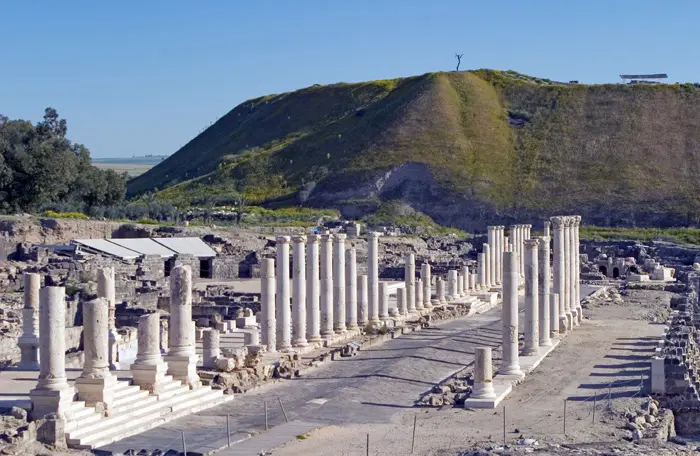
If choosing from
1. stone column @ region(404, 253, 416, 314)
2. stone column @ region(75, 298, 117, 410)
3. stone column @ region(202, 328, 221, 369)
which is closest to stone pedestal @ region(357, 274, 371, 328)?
stone column @ region(404, 253, 416, 314)

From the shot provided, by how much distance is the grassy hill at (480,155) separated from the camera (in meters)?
104

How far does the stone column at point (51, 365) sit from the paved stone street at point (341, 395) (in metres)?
1.26

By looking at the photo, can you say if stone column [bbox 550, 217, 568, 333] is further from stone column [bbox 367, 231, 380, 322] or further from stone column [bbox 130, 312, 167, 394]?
stone column [bbox 130, 312, 167, 394]

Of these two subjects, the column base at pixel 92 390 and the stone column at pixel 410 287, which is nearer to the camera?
the column base at pixel 92 390

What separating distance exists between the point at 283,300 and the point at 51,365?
1255 centimetres

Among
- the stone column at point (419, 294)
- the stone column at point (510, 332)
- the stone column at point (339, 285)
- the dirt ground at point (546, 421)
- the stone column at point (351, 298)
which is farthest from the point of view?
the stone column at point (419, 294)

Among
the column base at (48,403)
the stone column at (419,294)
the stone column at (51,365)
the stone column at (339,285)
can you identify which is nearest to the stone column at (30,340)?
the stone column at (51,365)

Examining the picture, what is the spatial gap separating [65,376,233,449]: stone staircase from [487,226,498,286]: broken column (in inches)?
1299

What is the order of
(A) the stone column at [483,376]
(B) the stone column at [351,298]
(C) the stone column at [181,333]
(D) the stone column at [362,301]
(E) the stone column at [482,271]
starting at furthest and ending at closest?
(E) the stone column at [482,271] < (D) the stone column at [362,301] < (B) the stone column at [351,298] < (A) the stone column at [483,376] < (C) the stone column at [181,333]

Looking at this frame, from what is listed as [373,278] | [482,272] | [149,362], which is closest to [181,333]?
[149,362]

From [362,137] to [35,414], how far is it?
104 meters

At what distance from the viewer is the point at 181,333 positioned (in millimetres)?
28047

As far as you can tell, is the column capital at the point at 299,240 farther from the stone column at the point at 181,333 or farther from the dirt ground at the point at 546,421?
the stone column at the point at 181,333

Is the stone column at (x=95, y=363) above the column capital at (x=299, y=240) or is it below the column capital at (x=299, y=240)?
below
